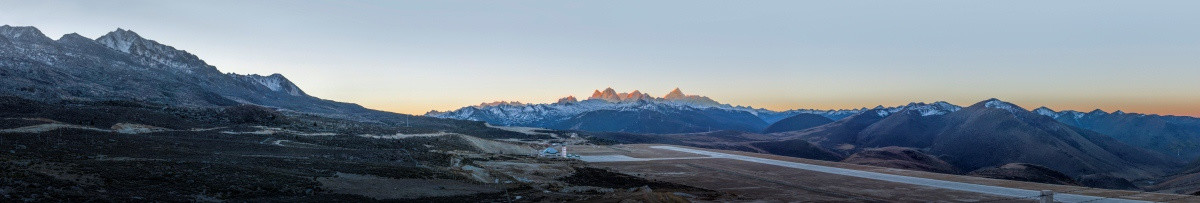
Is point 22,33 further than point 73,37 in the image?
No

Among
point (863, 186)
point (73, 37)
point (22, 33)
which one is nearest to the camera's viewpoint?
point (863, 186)

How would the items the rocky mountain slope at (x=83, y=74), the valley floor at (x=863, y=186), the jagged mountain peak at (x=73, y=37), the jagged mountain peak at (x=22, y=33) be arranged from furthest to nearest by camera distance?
the jagged mountain peak at (x=73, y=37) → the jagged mountain peak at (x=22, y=33) → the rocky mountain slope at (x=83, y=74) → the valley floor at (x=863, y=186)

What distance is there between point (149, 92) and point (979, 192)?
164m

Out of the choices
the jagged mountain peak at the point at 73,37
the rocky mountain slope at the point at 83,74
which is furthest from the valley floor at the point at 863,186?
the jagged mountain peak at the point at 73,37

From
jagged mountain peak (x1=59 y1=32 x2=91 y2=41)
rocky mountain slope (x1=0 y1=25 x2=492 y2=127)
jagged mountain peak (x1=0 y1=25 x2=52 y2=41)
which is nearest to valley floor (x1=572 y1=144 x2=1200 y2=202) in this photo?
rocky mountain slope (x1=0 y1=25 x2=492 y2=127)

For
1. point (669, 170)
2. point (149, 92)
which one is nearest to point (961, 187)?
point (669, 170)

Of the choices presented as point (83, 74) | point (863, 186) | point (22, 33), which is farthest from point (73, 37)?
point (863, 186)

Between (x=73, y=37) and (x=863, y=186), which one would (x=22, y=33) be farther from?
(x=863, y=186)

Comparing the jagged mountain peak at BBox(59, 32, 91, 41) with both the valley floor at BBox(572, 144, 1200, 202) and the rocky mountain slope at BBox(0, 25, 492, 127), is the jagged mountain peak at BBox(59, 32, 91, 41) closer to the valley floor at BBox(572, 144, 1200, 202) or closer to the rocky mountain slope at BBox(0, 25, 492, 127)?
the rocky mountain slope at BBox(0, 25, 492, 127)

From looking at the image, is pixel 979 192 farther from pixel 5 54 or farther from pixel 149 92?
pixel 5 54

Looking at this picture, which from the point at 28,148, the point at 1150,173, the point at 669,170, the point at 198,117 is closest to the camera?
the point at 28,148

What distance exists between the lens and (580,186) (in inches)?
1469

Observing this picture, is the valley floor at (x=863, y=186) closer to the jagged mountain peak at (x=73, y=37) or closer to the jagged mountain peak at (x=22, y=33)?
the jagged mountain peak at (x=22, y=33)

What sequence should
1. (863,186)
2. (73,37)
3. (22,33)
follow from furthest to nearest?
(73,37), (22,33), (863,186)
